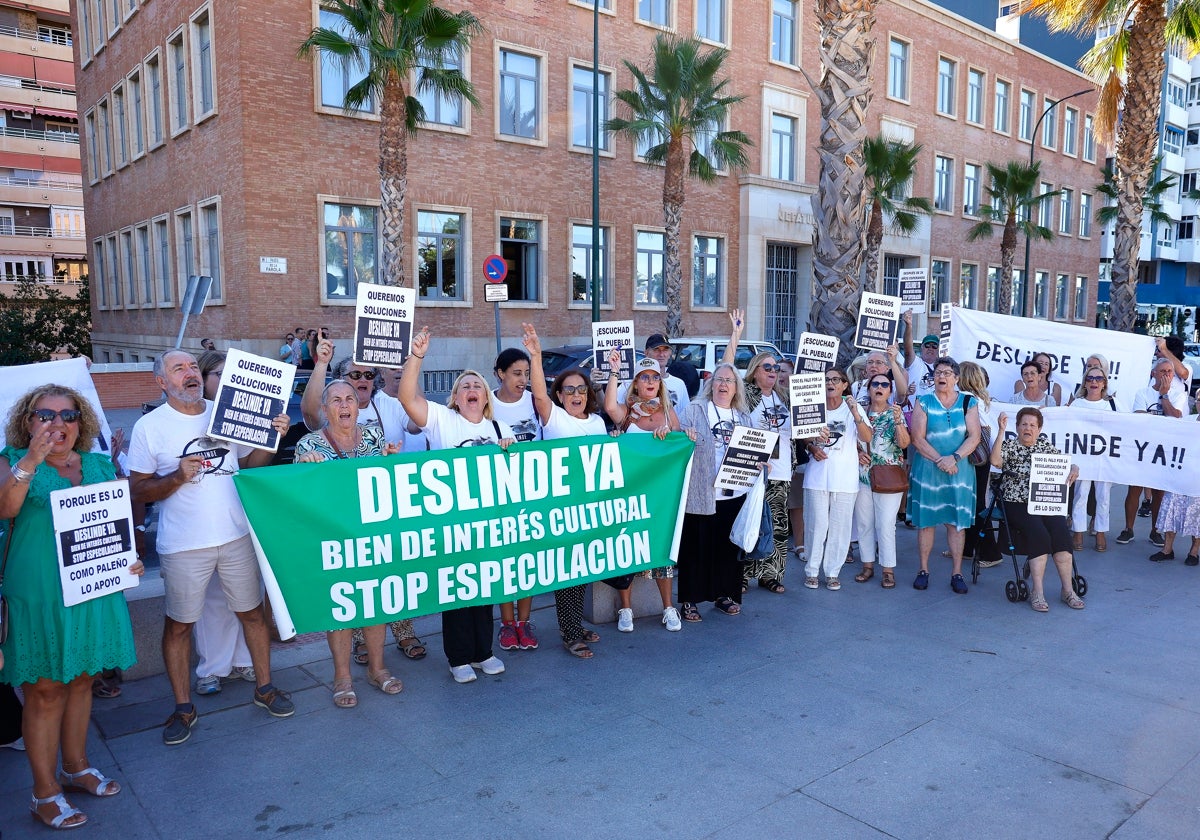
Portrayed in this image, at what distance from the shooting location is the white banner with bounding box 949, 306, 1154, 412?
9.34 m

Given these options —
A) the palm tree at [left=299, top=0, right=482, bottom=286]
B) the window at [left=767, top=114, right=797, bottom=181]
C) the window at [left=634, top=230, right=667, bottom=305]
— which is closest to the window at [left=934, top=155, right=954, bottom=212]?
the window at [left=767, top=114, right=797, bottom=181]

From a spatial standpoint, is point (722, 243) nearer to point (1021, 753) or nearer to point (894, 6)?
point (894, 6)

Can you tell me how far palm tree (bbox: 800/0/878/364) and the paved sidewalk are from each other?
4.28 metres

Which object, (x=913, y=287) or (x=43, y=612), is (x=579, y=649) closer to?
(x=43, y=612)

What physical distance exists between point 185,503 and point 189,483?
11 cm

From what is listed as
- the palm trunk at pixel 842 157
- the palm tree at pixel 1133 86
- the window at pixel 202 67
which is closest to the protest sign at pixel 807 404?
the palm trunk at pixel 842 157

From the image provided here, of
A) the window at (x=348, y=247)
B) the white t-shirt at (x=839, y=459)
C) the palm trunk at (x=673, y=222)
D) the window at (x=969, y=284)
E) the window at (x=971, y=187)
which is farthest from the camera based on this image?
the window at (x=969, y=284)

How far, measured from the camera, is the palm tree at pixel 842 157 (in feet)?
30.0

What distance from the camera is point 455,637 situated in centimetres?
511

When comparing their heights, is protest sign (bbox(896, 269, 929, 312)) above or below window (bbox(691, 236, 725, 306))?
below

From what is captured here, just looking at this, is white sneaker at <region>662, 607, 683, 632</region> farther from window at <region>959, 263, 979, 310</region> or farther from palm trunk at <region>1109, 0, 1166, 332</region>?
window at <region>959, 263, 979, 310</region>

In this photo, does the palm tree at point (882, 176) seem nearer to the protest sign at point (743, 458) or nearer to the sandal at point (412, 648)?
the protest sign at point (743, 458)

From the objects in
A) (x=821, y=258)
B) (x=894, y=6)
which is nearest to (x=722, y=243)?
(x=894, y=6)

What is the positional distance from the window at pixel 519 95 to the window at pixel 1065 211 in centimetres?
2920
